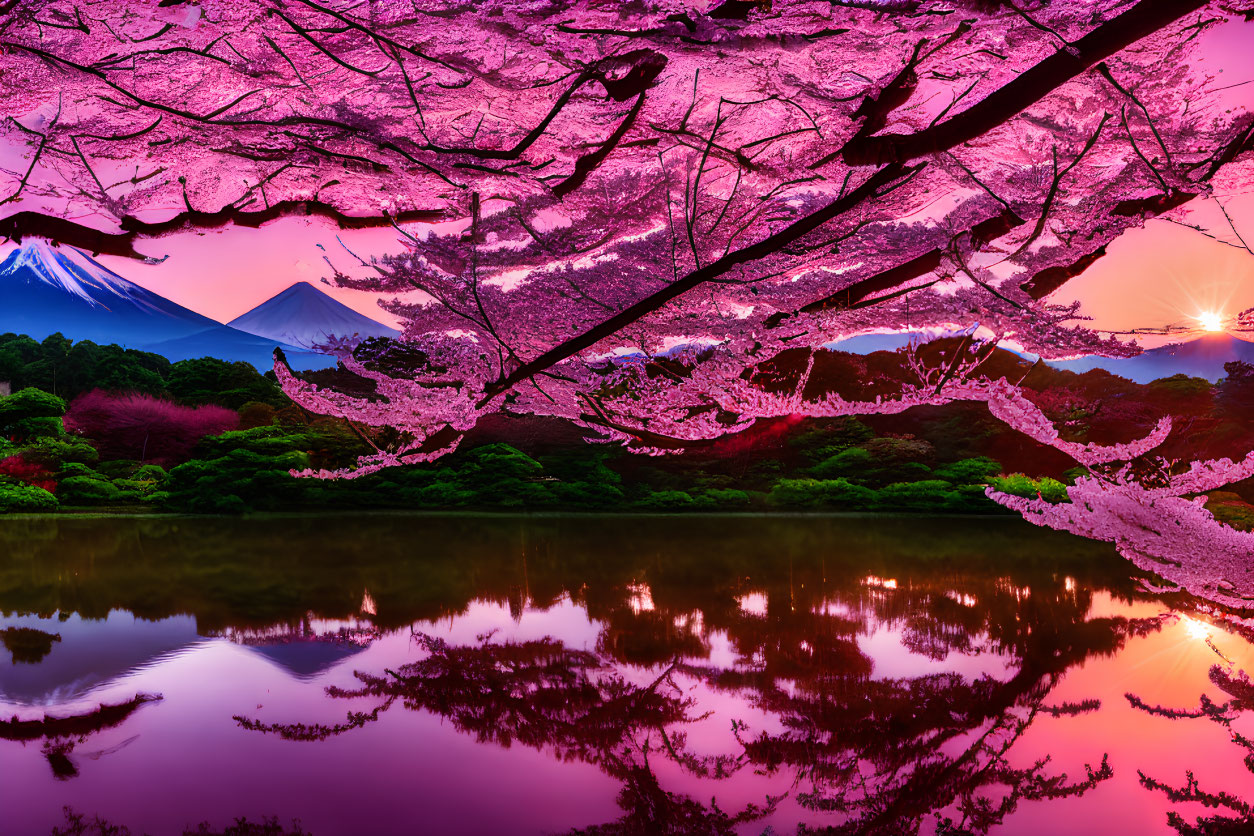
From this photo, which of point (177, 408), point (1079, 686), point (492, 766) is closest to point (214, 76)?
point (492, 766)

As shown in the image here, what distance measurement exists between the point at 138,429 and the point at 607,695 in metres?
14.3

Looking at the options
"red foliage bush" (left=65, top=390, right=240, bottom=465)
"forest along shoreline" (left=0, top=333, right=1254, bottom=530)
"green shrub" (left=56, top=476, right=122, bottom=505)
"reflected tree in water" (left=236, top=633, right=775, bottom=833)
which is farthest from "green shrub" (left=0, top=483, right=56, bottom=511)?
"reflected tree in water" (left=236, top=633, right=775, bottom=833)

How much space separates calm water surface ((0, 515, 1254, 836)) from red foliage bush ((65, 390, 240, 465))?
23.3 feet

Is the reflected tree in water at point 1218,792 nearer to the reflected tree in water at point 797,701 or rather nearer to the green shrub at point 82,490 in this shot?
the reflected tree in water at point 797,701

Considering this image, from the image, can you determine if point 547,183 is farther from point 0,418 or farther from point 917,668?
point 0,418

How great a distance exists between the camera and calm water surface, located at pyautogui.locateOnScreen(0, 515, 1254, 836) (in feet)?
8.98

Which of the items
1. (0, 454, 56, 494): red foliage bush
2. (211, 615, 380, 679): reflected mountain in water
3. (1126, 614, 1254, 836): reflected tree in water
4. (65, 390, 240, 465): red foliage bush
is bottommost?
(1126, 614, 1254, 836): reflected tree in water

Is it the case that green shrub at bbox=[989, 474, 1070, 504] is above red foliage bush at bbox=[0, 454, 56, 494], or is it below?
below

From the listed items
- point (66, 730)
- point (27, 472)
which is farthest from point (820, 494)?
point (27, 472)

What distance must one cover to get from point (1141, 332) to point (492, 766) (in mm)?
3685

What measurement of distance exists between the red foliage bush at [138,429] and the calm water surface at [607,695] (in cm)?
710

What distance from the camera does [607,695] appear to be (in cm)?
389

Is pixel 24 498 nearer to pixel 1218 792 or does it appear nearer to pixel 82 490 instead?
pixel 82 490

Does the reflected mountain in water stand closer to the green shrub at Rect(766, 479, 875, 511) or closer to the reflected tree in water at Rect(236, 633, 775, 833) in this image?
the reflected tree in water at Rect(236, 633, 775, 833)
